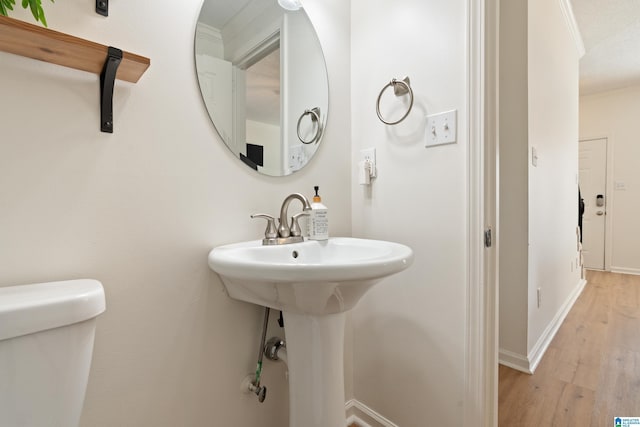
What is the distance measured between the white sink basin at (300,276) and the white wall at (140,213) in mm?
153

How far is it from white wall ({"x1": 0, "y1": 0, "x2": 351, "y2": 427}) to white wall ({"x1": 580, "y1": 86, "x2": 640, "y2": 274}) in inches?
196

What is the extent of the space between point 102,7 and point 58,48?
209 millimetres

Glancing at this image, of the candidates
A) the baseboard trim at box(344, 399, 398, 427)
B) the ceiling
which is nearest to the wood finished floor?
the baseboard trim at box(344, 399, 398, 427)

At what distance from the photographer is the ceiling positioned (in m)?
2.44

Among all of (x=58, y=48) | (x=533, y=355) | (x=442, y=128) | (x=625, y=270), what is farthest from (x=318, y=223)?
(x=625, y=270)

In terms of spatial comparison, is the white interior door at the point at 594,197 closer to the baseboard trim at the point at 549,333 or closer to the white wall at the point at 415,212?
the baseboard trim at the point at 549,333

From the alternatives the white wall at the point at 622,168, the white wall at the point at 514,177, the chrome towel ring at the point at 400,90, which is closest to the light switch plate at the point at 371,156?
the chrome towel ring at the point at 400,90

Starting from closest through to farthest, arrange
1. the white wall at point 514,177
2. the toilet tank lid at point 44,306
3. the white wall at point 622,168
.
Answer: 1. the toilet tank lid at point 44,306
2. the white wall at point 514,177
3. the white wall at point 622,168

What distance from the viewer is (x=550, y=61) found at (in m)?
2.18

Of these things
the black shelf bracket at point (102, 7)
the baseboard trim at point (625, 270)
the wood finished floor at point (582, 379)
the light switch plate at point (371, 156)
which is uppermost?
the black shelf bracket at point (102, 7)

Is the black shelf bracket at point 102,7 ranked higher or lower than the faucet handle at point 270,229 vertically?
higher

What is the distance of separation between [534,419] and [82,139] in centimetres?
207

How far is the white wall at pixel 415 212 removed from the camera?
3.51 ft

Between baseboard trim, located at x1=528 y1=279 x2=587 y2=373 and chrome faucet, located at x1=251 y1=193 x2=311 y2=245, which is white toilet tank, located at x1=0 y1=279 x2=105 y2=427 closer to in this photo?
chrome faucet, located at x1=251 y1=193 x2=311 y2=245
